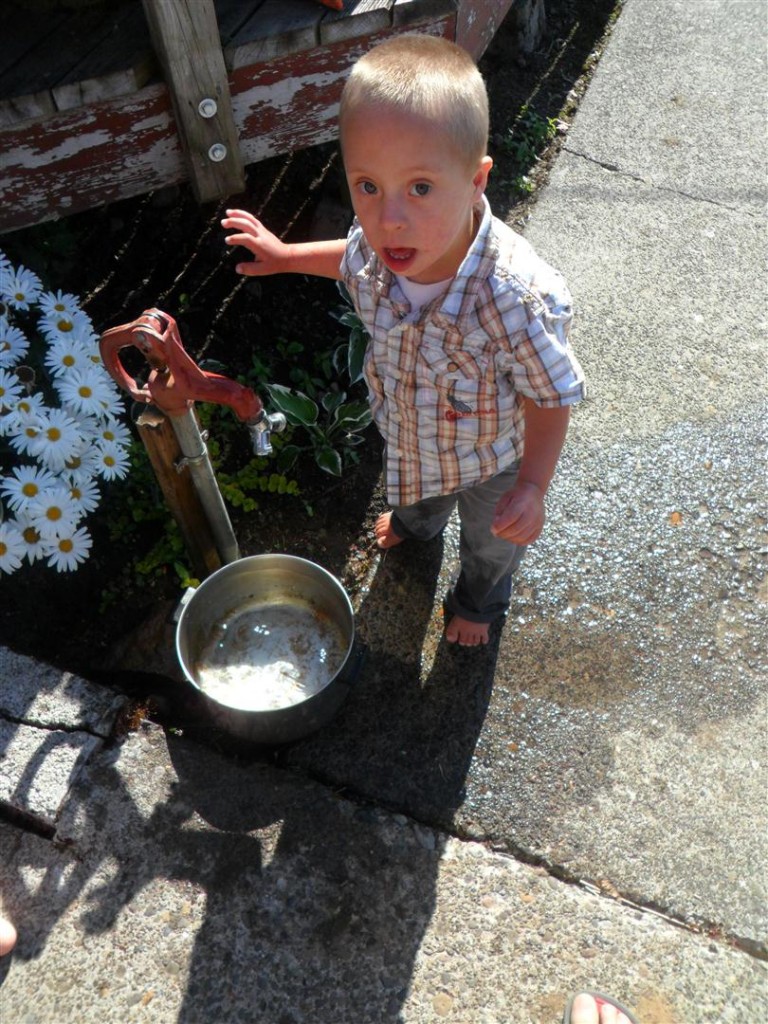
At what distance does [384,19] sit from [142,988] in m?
2.47

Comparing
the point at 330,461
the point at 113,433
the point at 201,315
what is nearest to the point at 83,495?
the point at 113,433

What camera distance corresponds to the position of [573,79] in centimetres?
415

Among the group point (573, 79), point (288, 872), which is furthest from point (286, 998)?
point (573, 79)

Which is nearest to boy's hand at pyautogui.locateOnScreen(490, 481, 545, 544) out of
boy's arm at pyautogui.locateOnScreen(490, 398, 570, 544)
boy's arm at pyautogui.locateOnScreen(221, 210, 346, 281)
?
boy's arm at pyautogui.locateOnScreen(490, 398, 570, 544)

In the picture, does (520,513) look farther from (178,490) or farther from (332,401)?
(332,401)

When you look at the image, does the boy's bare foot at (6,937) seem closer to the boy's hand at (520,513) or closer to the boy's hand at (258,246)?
the boy's hand at (520,513)

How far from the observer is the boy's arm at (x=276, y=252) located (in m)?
1.94

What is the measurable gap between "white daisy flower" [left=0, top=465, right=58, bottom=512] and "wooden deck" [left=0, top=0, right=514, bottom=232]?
29.1 inches

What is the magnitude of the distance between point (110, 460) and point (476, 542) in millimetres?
987

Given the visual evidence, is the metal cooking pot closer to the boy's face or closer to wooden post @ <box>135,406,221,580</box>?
wooden post @ <box>135,406,221,580</box>

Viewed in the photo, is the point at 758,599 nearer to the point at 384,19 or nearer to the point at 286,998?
the point at 286,998

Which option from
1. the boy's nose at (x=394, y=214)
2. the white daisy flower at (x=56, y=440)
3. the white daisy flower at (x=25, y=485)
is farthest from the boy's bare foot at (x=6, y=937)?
the boy's nose at (x=394, y=214)

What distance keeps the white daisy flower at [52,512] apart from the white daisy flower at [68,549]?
0.08ft

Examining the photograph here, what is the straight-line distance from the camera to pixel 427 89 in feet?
4.69
